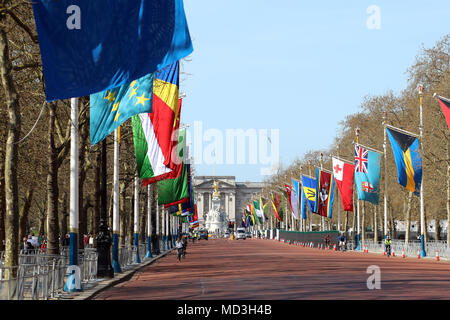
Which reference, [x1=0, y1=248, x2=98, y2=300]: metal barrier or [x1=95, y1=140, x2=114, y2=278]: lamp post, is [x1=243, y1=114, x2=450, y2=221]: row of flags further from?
[x1=0, y1=248, x2=98, y2=300]: metal barrier

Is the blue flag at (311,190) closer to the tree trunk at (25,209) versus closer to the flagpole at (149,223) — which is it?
the flagpole at (149,223)

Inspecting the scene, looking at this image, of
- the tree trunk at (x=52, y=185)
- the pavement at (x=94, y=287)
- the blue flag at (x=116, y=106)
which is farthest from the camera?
the tree trunk at (x=52, y=185)

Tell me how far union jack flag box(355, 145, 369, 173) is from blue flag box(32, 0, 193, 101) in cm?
4053

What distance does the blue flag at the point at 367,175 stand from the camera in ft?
187

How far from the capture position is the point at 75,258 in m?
22.3

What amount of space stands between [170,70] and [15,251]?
9.94 meters

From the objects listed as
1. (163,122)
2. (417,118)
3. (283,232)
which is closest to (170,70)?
(163,122)

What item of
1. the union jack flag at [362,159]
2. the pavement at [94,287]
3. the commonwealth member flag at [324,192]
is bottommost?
the pavement at [94,287]

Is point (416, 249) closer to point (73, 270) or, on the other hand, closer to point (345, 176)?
point (345, 176)

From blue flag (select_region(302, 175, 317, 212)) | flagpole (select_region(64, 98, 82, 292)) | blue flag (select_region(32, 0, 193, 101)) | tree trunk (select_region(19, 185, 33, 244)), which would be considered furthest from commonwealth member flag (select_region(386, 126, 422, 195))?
blue flag (select_region(32, 0, 193, 101))

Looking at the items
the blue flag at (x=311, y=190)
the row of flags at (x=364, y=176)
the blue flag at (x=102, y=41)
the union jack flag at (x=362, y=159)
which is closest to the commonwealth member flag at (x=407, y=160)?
the row of flags at (x=364, y=176)
